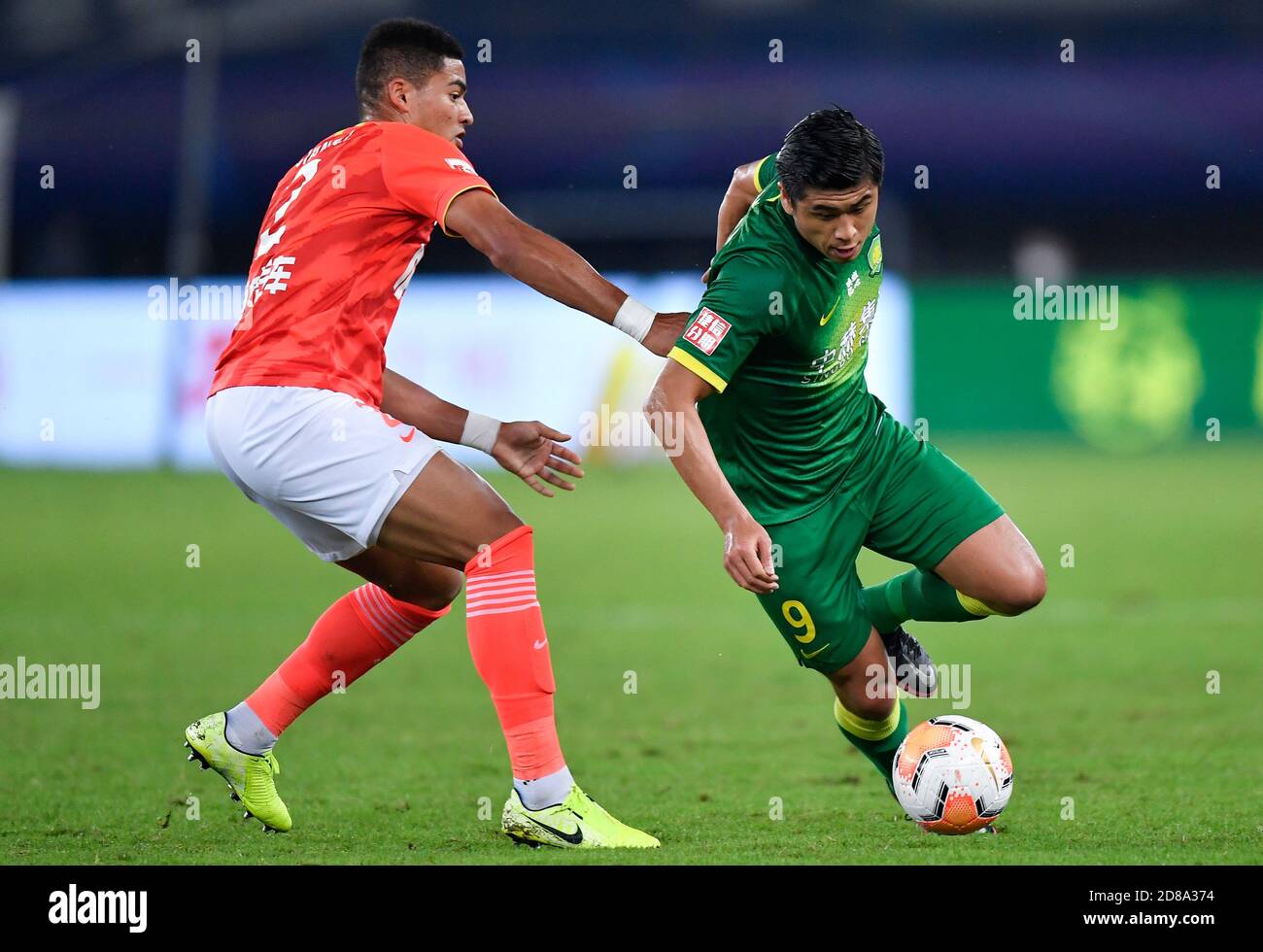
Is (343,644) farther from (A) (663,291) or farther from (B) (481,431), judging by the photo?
(A) (663,291)

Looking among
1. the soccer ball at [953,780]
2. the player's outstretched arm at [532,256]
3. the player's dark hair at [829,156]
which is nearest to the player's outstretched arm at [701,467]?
the player's outstretched arm at [532,256]

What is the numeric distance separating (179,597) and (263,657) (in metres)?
2.60

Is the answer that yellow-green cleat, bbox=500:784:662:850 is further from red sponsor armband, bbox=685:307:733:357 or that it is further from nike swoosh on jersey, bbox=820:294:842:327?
nike swoosh on jersey, bbox=820:294:842:327

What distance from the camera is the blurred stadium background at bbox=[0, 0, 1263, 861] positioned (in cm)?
902

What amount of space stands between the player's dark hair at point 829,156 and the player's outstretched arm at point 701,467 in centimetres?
61

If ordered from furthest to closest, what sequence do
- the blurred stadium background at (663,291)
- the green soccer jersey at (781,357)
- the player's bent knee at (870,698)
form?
the blurred stadium background at (663,291) → the player's bent knee at (870,698) → the green soccer jersey at (781,357)

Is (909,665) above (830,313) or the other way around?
the other way around

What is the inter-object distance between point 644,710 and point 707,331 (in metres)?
3.02

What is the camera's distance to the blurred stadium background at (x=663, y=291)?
9.02 meters

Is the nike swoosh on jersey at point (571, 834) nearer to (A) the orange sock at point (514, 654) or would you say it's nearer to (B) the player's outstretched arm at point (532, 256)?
(A) the orange sock at point (514, 654)

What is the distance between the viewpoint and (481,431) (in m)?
4.59

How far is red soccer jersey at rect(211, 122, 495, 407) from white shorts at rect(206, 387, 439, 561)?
2.5 inches

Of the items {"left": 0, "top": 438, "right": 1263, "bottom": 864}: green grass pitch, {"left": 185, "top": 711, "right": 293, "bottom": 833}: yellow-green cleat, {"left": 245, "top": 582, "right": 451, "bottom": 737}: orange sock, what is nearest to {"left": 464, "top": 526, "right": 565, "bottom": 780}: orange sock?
{"left": 0, "top": 438, "right": 1263, "bottom": 864}: green grass pitch

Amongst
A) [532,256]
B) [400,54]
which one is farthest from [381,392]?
[400,54]
